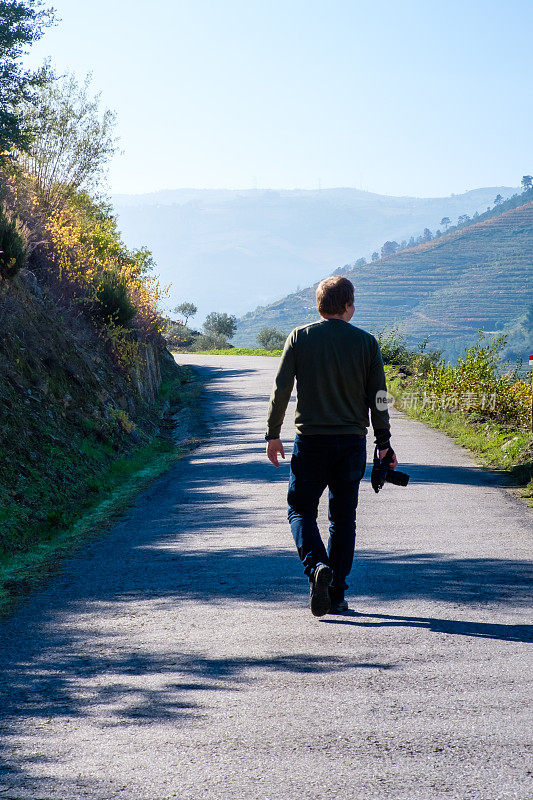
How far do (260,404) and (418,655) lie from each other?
16.3 meters

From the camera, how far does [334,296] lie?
506cm

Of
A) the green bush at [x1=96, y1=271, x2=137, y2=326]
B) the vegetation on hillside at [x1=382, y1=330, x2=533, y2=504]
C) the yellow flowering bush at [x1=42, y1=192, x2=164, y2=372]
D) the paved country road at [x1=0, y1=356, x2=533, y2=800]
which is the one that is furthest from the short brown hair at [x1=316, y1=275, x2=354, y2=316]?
the green bush at [x1=96, y1=271, x2=137, y2=326]

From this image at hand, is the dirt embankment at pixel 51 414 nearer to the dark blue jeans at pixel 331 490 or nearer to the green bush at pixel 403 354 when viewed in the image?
the dark blue jeans at pixel 331 490

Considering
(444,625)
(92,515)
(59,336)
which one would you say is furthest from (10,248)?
(444,625)

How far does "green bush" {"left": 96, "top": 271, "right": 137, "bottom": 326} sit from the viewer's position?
53.8 ft

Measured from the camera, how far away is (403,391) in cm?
2012

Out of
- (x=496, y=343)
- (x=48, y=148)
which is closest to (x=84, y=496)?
(x=496, y=343)

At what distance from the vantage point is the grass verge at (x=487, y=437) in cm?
1010

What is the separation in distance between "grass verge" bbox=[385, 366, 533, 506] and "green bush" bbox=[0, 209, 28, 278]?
305 inches

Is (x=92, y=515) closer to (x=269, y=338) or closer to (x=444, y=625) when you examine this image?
(x=444, y=625)

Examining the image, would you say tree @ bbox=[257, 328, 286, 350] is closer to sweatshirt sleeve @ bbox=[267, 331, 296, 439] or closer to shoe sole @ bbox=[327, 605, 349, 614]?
sweatshirt sleeve @ bbox=[267, 331, 296, 439]

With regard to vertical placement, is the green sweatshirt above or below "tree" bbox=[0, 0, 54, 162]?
below

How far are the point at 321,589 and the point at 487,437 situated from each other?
9066 millimetres

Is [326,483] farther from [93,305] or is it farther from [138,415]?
[93,305]
